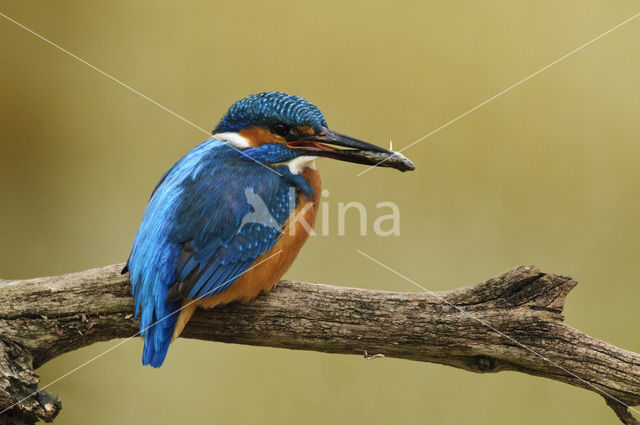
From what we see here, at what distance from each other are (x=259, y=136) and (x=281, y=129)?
7 cm

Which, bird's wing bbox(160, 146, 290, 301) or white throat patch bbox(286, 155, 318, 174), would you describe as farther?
white throat patch bbox(286, 155, 318, 174)

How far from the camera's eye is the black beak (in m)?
1.85

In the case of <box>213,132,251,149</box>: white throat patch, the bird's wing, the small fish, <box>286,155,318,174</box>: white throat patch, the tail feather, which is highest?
<box>213,132,251,149</box>: white throat patch

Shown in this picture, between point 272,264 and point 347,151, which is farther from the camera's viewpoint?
point 347,151

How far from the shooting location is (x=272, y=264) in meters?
1.77

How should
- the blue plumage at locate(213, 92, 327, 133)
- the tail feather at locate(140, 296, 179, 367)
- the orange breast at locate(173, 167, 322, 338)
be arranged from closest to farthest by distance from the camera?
the tail feather at locate(140, 296, 179, 367) < the orange breast at locate(173, 167, 322, 338) < the blue plumage at locate(213, 92, 327, 133)

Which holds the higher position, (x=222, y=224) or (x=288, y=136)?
(x=288, y=136)

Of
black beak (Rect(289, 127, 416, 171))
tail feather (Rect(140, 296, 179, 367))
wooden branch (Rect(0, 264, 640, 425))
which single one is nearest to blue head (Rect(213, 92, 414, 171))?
black beak (Rect(289, 127, 416, 171))

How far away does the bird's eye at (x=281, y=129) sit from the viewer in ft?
6.04

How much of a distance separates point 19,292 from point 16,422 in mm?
330

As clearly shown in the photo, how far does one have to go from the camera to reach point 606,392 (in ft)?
5.53

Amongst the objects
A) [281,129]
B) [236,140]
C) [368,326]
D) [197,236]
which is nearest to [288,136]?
[281,129]

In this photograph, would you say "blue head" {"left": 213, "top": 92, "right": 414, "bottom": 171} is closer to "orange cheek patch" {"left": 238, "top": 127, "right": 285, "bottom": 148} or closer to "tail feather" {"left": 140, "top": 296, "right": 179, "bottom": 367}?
"orange cheek patch" {"left": 238, "top": 127, "right": 285, "bottom": 148}

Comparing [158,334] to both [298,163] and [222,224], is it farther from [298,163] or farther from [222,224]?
[298,163]
